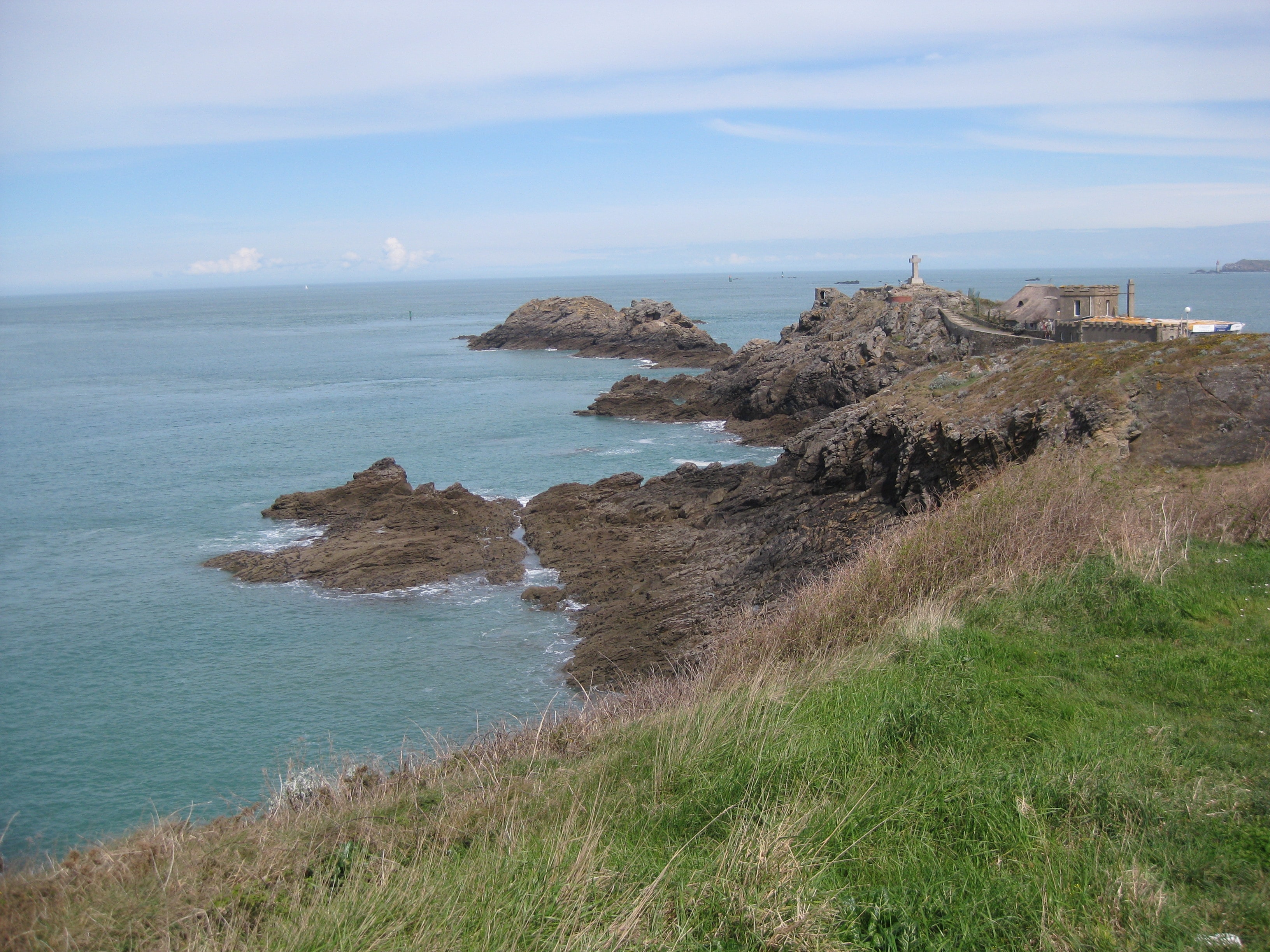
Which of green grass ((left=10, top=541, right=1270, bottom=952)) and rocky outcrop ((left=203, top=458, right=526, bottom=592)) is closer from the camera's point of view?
green grass ((left=10, top=541, right=1270, bottom=952))

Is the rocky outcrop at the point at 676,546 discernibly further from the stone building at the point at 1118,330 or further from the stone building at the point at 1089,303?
the stone building at the point at 1089,303

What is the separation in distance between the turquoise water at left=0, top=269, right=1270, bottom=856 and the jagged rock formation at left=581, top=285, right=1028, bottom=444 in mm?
2566

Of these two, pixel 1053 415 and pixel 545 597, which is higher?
pixel 1053 415

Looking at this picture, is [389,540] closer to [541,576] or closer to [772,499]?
[541,576]

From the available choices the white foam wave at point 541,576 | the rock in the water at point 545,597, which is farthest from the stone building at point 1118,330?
the rock in the water at point 545,597

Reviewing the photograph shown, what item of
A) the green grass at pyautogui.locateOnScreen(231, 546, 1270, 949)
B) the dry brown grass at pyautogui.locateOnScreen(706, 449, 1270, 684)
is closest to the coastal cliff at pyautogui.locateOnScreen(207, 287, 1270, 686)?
the dry brown grass at pyautogui.locateOnScreen(706, 449, 1270, 684)

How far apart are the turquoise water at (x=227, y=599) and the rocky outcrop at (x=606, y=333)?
32.6 feet

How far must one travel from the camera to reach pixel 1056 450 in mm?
12883

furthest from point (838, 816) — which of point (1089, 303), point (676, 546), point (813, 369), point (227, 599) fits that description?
point (813, 369)

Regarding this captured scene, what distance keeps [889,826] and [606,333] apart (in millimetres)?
79014

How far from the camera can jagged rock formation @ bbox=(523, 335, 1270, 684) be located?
14.7 m

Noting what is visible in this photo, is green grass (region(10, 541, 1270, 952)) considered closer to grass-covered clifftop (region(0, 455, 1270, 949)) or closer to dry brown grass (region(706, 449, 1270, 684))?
grass-covered clifftop (region(0, 455, 1270, 949))

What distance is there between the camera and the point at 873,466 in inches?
805

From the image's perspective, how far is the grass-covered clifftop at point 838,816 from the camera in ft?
13.9
